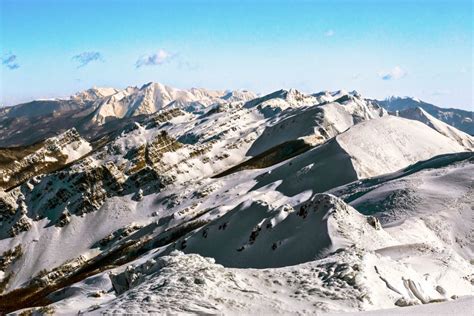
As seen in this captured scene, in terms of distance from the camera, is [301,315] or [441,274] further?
[441,274]

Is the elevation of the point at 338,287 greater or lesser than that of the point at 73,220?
greater

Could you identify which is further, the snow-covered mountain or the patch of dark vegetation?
the patch of dark vegetation

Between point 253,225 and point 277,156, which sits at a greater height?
point 253,225

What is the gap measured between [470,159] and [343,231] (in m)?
→ 41.6

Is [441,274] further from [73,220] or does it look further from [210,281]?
[73,220]

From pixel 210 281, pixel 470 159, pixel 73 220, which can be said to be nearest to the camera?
pixel 210 281

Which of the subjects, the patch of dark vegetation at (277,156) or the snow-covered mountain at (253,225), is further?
the patch of dark vegetation at (277,156)

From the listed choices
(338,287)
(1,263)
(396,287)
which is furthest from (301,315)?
(1,263)

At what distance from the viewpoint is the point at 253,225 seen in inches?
2345

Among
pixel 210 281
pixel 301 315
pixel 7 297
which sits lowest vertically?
pixel 7 297

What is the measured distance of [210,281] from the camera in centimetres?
2436

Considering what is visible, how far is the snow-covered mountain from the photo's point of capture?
25.1 m

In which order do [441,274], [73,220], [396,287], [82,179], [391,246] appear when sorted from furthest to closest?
[82,179] < [73,220] < [391,246] < [441,274] < [396,287]

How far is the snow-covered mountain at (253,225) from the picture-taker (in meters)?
25.1
